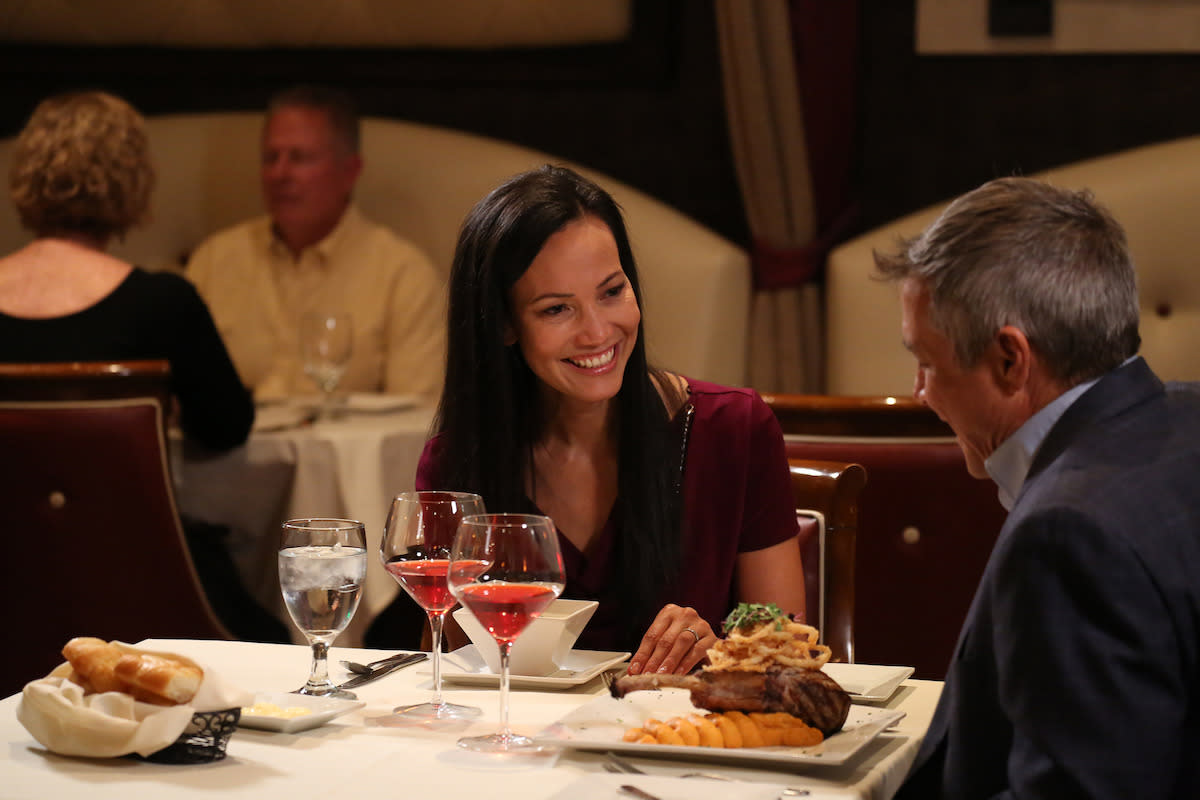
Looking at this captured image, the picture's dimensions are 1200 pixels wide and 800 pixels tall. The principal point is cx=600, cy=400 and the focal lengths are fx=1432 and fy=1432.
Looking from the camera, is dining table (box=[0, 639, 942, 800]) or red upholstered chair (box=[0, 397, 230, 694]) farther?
red upholstered chair (box=[0, 397, 230, 694])

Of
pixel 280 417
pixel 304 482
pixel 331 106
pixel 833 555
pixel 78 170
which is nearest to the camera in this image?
pixel 833 555

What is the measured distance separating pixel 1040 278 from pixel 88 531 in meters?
2.24

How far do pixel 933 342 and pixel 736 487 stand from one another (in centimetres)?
82

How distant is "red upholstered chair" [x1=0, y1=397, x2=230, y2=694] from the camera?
9.48 ft

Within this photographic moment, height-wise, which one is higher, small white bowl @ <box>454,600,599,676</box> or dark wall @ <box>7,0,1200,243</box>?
dark wall @ <box>7,0,1200,243</box>

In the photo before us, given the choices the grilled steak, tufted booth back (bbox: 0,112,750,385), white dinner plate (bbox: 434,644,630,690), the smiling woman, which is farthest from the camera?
tufted booth back (bbox: 0,112,750,385)

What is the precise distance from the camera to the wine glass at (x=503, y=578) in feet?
4.35

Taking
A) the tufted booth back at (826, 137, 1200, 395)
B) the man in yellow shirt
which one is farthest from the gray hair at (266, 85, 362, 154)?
the tufted booth back at (826, 137, 1200, 395)

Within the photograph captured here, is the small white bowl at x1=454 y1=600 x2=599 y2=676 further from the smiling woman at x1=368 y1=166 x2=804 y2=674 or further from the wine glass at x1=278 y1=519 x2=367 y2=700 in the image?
the smiling woman at x1=368 y1=166 x2=804 y2=674

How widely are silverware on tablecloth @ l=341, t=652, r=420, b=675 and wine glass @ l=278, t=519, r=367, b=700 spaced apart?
0.40 feet

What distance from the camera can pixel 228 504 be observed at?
130 inches

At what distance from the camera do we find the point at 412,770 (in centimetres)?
126

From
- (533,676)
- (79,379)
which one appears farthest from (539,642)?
(79,379)

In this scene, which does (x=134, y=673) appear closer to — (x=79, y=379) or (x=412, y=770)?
(x=412, y=770)
